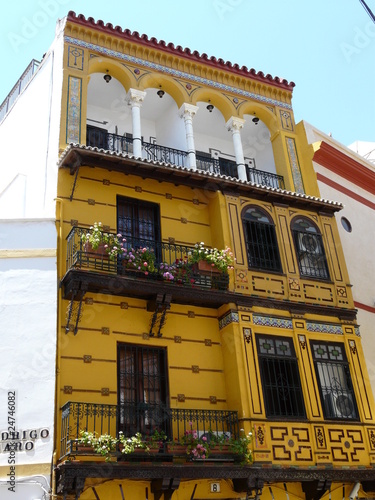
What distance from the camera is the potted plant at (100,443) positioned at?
11164 mm

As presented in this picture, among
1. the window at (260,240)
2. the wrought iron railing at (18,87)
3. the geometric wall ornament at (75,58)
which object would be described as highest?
the wrought iron railing at (18,87)

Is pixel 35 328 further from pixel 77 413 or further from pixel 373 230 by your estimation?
pixel 373 230

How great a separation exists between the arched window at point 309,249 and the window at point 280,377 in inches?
93.2

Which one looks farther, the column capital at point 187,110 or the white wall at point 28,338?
the column capital at point 187,110

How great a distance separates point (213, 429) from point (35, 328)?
4.20 metres

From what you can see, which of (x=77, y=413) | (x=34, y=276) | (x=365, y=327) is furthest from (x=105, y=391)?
(x=365, y=327)

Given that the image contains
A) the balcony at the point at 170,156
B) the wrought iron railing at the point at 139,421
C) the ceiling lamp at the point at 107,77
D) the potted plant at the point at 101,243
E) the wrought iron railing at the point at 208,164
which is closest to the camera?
the wrought iron railing at the point at 139,421

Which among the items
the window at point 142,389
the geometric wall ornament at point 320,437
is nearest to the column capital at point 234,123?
the window at point 142,389

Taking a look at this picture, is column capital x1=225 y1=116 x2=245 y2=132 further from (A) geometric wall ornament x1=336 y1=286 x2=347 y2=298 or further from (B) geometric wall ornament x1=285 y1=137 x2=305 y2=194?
(A) geometric wall ornament x1=336 y1=286 x2=347 y2=298

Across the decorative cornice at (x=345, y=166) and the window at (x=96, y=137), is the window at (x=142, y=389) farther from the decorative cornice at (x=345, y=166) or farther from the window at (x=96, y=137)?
the decorative cornice at (x=345, y=166)

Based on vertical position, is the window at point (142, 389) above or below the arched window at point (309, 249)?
below

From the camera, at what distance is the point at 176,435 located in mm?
12836

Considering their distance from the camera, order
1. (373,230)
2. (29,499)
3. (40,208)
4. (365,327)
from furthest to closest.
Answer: (373,230) → (365,327) → (40,208) → (29,499)

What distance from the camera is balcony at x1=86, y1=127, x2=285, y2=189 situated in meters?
16.7
